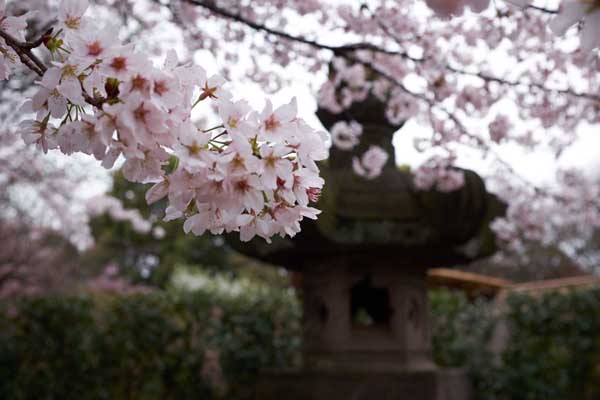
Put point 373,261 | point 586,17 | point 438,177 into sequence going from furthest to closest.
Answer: point 373,261 → point 438,177 → point 586,17

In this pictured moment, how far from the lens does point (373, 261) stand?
473 cm

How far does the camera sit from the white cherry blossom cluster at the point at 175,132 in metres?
1.03

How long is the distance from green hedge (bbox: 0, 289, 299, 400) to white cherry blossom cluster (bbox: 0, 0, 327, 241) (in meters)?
5.44

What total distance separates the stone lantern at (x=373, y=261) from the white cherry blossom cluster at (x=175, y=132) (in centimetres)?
292

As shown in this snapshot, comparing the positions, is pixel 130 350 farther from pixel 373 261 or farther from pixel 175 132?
pixel 175 132

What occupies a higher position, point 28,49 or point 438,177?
point 438,177

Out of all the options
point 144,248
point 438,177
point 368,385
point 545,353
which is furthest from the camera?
point 144,248

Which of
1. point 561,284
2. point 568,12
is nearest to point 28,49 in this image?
point 568,12

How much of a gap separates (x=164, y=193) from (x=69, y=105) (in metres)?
0.24

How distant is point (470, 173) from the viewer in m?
4.32

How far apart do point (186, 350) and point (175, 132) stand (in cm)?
562

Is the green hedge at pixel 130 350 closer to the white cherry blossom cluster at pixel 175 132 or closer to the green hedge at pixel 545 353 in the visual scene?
the green hedge at pixel 545 353

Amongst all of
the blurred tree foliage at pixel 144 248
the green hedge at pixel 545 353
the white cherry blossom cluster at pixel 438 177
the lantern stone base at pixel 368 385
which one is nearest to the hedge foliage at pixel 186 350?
the green hedge at pixel 545 353

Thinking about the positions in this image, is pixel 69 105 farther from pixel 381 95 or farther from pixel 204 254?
pixel 204 254
